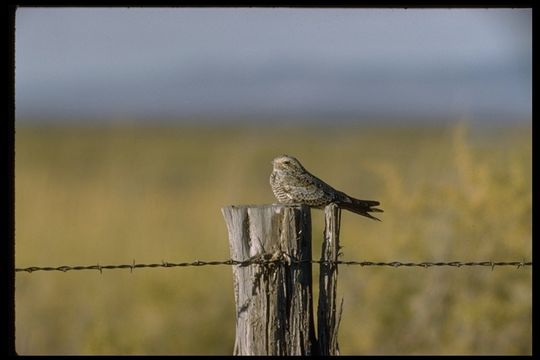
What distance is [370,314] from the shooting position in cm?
972

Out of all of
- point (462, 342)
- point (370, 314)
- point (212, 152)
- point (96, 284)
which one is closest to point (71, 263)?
point (96, 284)

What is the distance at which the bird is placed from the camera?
561 cm

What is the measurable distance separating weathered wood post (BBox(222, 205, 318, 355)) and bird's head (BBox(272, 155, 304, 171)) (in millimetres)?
1480

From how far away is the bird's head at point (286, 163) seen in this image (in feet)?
19.5

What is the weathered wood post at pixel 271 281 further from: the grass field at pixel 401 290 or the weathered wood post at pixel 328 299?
the grass field at pixel 401 290

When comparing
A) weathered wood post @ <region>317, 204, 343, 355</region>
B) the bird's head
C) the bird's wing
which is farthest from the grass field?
weathered wood post @ <region>317, 204, 343, 355</region>

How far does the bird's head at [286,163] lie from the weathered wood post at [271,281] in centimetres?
148

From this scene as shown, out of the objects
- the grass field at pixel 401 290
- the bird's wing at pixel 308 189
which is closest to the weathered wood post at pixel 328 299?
the bird's wing at pixel 308 189

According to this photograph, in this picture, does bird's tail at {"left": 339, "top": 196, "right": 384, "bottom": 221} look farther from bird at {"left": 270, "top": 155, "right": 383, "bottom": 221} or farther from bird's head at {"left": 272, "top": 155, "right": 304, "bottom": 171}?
bird's head at {"left": 272, "top": 155, "right": 304, "bottom": 171}

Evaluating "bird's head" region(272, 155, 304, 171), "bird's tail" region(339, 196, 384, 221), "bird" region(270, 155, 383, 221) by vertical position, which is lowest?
"bird's tail" region(339, 196, 384, 221)

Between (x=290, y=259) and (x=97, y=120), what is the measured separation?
12379 cm

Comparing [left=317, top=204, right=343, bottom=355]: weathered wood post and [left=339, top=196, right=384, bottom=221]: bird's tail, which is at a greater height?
[left=339, top=196, right=384, bottom=221]: bird's tail
